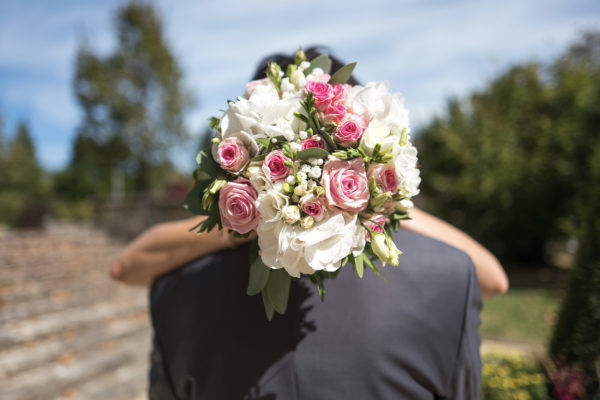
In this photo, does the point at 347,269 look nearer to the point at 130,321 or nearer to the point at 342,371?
the point at 342,371

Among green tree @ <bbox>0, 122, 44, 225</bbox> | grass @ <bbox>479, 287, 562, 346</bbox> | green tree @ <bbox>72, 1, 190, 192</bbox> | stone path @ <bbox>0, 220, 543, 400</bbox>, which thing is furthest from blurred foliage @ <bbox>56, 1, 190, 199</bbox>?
grass @ <bbox>479, 287, 562, 346</bbox>

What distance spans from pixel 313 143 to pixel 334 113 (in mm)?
101

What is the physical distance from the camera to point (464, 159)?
12.8m

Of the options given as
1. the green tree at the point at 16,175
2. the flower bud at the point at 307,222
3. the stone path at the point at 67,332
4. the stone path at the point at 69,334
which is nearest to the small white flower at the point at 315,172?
the flower bud at the point at 307,222

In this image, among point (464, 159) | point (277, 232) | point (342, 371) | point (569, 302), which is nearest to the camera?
point (277, 232)

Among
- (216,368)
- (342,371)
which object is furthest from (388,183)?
(216,368)

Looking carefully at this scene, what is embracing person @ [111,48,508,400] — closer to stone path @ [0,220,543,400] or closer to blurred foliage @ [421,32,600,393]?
stone path @ [0,220,543,400]

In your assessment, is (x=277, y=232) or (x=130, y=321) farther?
(x=130, y=321)

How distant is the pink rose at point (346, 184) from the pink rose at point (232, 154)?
0.70 ft

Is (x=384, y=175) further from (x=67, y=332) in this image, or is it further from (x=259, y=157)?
(x=67, y=332)

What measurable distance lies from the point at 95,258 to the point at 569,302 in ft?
30.5

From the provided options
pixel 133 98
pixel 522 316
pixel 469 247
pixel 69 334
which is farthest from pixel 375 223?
pixel 133 98

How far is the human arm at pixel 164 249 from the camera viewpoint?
58.3 inches

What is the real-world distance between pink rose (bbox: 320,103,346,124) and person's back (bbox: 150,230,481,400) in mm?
523
